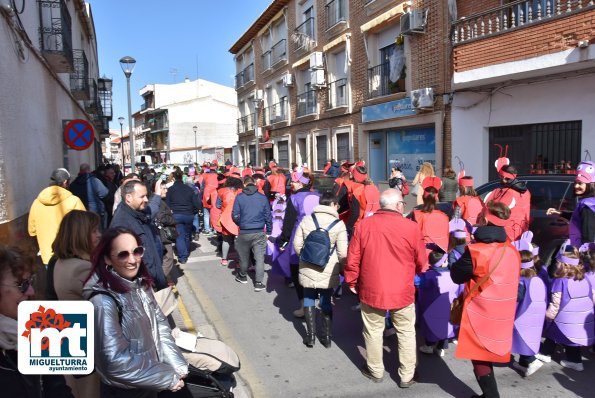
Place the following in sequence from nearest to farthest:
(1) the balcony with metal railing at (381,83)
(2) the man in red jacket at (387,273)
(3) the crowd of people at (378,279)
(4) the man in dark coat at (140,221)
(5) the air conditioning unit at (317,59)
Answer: (3) the crowd of people at (378,279), (2) the man in red jacket at (387,273), (4) the man in dark coat at (140,221), (1) the balcony with metal railing at (381,83), (5) the air conditioning unit at (317,59)

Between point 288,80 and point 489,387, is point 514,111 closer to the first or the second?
point 489,387

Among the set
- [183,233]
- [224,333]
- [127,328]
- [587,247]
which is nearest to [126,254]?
[127,328]

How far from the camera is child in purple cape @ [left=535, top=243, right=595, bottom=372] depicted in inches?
155

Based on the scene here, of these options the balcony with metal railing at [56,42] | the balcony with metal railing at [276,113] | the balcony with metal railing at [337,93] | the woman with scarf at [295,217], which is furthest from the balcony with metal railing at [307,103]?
the woman with scarf at [295,217]

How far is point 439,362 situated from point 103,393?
3.15m

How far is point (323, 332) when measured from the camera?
4754 mm

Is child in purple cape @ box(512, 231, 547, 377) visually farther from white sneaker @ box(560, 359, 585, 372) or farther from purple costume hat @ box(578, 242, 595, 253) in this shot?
purple costume hat @ box(578, 242, 595, 253)

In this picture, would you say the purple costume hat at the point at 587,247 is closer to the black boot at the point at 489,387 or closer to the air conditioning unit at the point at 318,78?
the black boot at the point at 489,387

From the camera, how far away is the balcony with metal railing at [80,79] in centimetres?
1413

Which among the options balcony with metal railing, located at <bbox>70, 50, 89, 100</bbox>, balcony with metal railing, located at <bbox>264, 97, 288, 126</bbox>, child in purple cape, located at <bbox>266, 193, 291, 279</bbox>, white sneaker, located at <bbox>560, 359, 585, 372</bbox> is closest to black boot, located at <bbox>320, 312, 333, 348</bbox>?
child in purple cape, located at <bbox>266, 193, 291, 279</bbox>

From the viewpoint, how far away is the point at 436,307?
4.31 meters

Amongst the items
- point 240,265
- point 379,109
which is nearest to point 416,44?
point 379,109

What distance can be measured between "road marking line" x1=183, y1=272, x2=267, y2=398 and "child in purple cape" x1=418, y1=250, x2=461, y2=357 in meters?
1.68

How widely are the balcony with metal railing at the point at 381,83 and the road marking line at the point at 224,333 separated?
33.4ft
